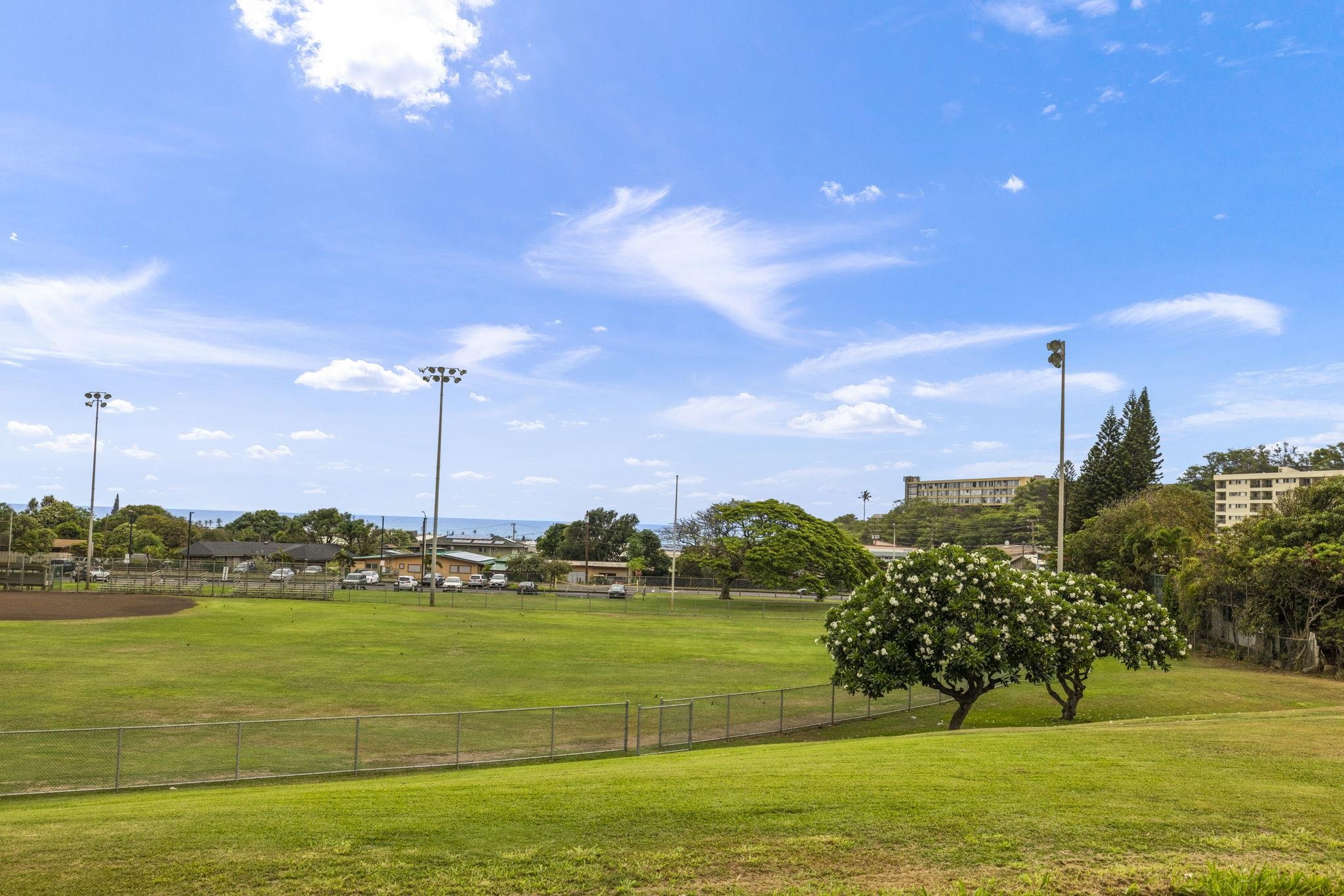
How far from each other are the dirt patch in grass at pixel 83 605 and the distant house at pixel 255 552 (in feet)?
109

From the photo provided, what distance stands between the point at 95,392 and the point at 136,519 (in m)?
64.7

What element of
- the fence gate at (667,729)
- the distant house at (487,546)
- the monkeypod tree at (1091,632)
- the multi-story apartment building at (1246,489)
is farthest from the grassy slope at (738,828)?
the multi-story apartment building at (1246,489)

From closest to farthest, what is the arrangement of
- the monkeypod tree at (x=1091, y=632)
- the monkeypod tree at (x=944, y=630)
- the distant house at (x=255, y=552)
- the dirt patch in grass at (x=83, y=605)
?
the monkeypod tree at (x=944, y=630) < the monkeypod tree at (x=1091, y=632) < the dirt patch in grass at (x=83, y=605) < the distant house at (x=255, y=552)

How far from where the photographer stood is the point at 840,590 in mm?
79375

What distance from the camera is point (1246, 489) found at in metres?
161

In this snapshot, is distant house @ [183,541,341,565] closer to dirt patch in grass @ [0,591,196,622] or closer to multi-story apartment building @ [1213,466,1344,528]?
dirt patch in grass @ [0,591,196,622]

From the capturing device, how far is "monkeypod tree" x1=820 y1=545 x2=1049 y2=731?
2256cm

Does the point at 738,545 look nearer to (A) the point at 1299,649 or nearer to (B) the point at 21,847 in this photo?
(A) the point at 1299,649

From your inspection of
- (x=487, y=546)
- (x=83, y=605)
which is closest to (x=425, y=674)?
(x=83, y=605)

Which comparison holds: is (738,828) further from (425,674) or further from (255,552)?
(255,552)

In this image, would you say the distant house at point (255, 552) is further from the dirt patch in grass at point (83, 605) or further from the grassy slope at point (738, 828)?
the grassy slope at point (738, 828)

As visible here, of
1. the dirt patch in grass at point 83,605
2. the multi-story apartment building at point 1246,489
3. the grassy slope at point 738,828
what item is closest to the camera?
the grassy slope at point 738,828

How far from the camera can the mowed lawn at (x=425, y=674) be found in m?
25.5

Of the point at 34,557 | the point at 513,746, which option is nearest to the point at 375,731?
the point at 513,746
